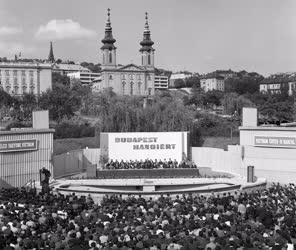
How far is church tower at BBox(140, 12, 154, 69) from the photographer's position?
111m

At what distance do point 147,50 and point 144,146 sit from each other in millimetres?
80513

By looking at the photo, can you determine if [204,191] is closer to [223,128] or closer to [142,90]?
[223,128]

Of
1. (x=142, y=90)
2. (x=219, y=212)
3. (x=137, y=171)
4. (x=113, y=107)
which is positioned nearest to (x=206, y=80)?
(x=142, y=90)

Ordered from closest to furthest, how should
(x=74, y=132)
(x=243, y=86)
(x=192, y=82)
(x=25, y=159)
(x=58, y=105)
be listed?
(x=25, y=159) < (x=74, y=132) < (x=58, y=105) < (x=243, y=86) < (x=192, y=82)

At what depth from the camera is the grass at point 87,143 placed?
4514 cm

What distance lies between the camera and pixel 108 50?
109812mm

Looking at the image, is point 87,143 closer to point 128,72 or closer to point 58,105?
point 58,105

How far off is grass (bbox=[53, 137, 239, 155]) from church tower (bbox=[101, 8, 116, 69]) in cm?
5979

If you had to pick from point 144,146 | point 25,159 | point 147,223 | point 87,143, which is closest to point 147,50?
point 87,143

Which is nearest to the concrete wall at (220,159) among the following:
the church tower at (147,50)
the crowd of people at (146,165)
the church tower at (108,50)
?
the crowd of people at (146,165)

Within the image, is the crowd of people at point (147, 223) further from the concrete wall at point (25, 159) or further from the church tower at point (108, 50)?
the church tower at point (108, 50)

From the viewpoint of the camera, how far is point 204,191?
2609cm

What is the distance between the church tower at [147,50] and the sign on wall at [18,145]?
3132 inches

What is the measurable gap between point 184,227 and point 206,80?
139308 millimetres
